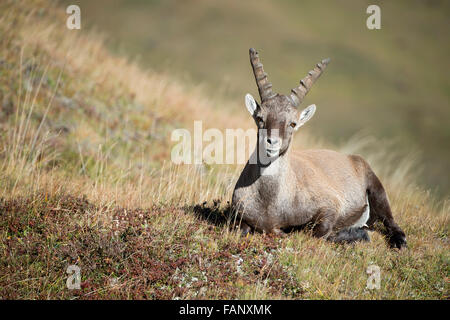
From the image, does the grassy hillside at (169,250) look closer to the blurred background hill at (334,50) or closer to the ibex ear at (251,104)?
the ibex ear at (251,104)

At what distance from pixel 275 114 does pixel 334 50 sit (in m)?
59.4

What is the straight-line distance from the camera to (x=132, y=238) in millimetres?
→ 6238

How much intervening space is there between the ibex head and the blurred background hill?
28.9 metres

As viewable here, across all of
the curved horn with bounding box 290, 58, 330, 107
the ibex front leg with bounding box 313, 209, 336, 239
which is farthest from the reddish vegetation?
the curved horn with bounding box 290, 58, 330, 107

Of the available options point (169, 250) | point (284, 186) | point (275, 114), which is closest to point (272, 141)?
point (275, 114)

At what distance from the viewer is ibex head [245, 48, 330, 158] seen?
6596 millimetres

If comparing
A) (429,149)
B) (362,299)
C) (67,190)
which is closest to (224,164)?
(67,190)

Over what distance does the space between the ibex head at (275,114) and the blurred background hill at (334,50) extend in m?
28.9

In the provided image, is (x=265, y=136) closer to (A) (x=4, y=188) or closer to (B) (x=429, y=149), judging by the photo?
(A) (x=4, y=188)

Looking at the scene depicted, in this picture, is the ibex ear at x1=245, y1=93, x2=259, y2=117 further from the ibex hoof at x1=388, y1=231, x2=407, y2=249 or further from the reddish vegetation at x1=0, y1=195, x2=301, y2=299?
the ibex hoof at x1=388, y1=231, x2=407, y2=249

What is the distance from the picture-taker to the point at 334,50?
62.5 m

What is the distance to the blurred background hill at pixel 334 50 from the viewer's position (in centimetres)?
4422

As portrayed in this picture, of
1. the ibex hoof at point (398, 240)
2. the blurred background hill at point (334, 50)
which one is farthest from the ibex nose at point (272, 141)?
the blurred background hill at point (334, 50)

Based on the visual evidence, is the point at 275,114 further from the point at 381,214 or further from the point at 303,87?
the point at 381,214
